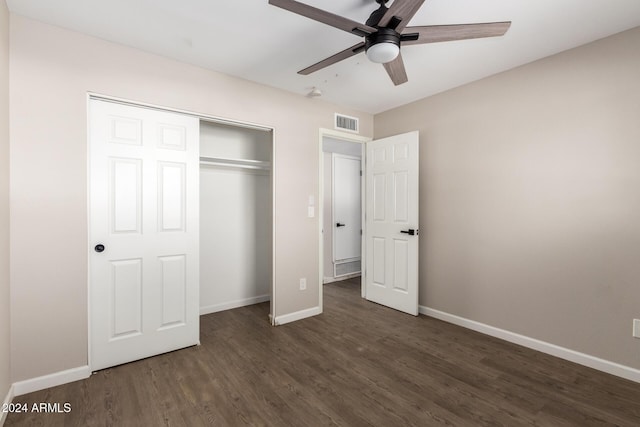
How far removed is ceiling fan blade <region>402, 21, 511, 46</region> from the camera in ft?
5.63

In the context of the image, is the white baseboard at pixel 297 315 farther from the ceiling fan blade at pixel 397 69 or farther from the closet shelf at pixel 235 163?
the ceiling fan blade at pixel 397 69

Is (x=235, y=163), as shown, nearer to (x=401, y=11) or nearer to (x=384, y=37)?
(x=384, y=37)

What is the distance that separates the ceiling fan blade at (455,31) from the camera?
5.63ft

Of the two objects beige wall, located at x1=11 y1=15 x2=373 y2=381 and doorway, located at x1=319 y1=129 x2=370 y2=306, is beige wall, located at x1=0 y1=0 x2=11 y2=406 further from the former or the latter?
doorway, located at x1=319 y1=129 x2=370 y2=306

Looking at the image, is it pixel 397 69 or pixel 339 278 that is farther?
pixel 339 278

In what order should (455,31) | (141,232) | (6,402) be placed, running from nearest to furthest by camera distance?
(455,31), (6,402), (141,232)

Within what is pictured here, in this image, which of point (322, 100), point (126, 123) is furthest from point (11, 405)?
point (322, 100)

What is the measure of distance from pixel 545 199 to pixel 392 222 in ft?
5.18

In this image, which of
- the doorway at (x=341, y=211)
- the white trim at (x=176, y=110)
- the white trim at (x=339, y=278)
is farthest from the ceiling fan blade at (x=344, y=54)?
the white trim at (x=339, y=278)

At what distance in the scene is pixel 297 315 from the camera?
3.42 meters

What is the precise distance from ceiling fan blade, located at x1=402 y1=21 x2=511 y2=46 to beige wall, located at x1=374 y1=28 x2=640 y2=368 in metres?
1.27

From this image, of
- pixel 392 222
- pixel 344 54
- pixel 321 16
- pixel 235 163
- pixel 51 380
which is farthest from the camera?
pixel 392 222

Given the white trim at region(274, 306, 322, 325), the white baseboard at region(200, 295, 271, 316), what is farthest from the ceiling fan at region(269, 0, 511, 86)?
the white baseboard at region(200, 295, 271, 316)

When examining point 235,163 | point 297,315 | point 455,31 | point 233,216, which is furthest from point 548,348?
point 235,163
